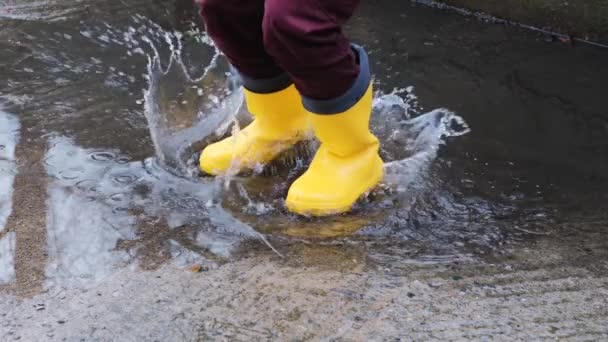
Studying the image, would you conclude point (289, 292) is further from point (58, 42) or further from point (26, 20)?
point (26, 20)

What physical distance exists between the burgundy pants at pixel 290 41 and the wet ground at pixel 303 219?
26 cm

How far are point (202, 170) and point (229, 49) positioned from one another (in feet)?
1.01

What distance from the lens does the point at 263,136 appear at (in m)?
1.70

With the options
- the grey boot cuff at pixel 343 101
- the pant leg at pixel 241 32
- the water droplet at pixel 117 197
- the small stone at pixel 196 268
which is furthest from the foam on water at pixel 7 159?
the grey boot cuff at pixel 343 101

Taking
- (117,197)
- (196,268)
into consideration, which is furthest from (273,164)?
(196,268)

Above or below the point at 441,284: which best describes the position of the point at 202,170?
below

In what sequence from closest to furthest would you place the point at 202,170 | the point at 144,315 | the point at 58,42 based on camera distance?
1. the point at 144,315
2. the point at 202,170
3. the point at 58,42

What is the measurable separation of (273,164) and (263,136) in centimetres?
7

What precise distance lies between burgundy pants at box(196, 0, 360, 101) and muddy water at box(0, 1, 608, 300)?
0.26 m

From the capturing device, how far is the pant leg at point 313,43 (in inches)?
50.0

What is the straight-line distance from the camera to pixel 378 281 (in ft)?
3.94

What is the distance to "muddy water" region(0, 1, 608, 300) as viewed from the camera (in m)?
1.33

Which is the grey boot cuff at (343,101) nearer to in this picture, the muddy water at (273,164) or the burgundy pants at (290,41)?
the burgundy pants at (290,41)

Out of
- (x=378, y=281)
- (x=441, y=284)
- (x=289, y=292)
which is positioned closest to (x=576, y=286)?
(x=441, y=284)
